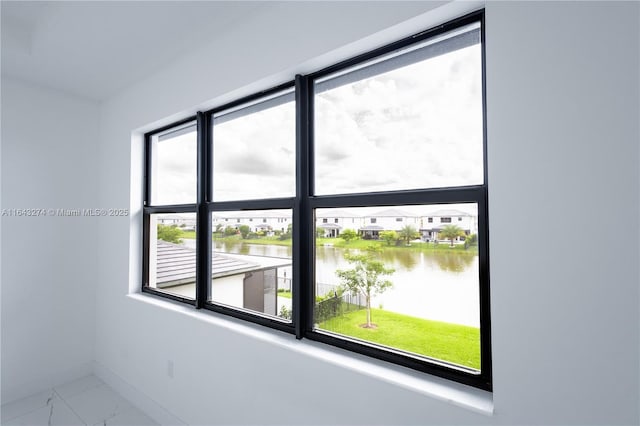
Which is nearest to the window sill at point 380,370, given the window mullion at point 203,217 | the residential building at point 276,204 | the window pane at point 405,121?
the residential building at point 276,204

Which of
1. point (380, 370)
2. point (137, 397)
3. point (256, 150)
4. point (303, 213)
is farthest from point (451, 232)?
point (137, 397)

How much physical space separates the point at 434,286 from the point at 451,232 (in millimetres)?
242

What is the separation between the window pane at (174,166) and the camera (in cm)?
252

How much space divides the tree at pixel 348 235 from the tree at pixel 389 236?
145 mm

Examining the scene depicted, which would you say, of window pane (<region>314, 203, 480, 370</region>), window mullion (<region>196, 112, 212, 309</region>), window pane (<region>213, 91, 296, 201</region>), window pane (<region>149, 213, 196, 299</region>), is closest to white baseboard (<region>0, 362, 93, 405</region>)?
window pane (<region>149, 213, 196, 299</region>)

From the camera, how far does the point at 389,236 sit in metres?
1.49

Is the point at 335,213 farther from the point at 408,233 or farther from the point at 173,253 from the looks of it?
the point at 173,253

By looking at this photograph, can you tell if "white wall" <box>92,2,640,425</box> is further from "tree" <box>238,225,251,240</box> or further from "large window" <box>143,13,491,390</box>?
"tree" <box>238,225,251,240</box>

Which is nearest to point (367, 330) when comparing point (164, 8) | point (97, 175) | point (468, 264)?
point (468, 264)

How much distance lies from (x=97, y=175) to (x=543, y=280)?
3.56 m

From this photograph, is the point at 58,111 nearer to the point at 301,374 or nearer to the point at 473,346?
the point at 301,374

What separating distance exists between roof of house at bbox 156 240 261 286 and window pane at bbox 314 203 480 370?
0.63 meters

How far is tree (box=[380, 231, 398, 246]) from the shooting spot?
1.48 m

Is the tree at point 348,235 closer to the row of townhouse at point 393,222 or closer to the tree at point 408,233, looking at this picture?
the row of townhouse at point 393,222
